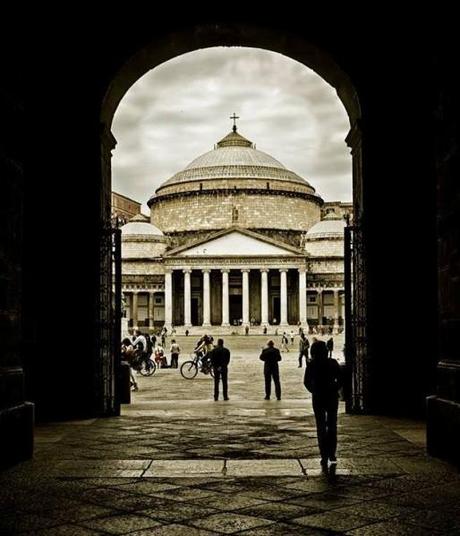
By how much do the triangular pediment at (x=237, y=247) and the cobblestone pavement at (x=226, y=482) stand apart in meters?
58.9

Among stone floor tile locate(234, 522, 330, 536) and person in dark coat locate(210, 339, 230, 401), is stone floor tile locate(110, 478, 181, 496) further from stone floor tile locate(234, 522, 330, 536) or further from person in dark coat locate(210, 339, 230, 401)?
person in dark coat locate(210, 339, 230, 401)

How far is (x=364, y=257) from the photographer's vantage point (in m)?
11.4

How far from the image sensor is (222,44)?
471 inches

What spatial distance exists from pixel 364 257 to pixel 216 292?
61416 mm

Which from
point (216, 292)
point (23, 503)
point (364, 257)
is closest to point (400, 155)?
point (364, 257)

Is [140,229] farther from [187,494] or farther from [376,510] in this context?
[376,510]

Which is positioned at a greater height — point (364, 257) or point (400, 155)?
point (400, 155)

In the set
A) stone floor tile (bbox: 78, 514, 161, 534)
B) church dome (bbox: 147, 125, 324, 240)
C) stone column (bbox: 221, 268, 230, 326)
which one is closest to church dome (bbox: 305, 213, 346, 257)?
church dome (bbox: 147, 125, 324, 240)

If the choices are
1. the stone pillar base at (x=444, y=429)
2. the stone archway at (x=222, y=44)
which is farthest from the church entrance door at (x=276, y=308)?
the stone pillar base at (x=444, y=429)

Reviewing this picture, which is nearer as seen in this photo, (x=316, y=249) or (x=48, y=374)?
(x=48, y=374)

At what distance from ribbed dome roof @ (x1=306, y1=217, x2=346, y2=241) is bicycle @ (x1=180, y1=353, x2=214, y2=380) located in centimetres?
5292

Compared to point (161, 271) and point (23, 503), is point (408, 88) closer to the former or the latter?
point (23, 503)

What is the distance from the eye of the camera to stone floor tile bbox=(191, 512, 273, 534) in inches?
195

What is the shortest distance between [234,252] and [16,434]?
206 feet
